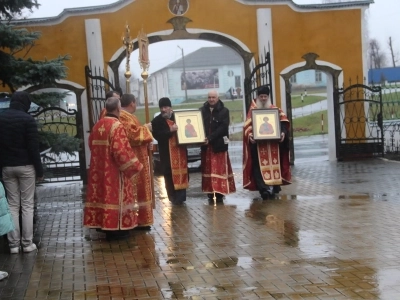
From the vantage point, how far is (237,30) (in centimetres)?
1922

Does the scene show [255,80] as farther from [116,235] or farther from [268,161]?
[116,235]

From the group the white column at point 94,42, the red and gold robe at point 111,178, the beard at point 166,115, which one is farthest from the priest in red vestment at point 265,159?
the white column at point 94,42

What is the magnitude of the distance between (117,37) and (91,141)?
974cm

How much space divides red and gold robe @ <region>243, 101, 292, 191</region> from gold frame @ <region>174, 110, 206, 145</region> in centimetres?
92

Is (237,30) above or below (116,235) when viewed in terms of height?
above

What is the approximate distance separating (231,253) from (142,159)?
7.74 ft

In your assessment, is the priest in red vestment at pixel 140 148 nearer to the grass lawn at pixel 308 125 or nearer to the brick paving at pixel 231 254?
the brick paving at pixel 231 254

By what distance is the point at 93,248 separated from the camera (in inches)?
359

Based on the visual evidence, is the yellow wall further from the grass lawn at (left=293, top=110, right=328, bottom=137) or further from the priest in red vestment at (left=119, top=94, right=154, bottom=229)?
the grass lawn at (left=293, top=110, right=328, bottom=137)

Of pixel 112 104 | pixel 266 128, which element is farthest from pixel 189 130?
pixel 112 104

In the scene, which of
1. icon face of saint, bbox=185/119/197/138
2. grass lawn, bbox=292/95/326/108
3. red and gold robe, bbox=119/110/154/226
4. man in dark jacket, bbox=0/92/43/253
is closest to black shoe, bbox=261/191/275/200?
icon face of saint, bbox=185/119/197/138

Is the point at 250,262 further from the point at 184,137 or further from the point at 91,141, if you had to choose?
the point at 184,137

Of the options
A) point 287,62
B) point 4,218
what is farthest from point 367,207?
point 287,62

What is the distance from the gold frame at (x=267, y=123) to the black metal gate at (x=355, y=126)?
7.31 metres
